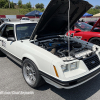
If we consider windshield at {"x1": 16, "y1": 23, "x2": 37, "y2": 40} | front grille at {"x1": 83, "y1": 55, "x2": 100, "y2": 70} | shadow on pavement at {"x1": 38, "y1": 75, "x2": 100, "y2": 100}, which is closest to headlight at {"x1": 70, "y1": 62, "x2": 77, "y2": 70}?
front grille at {"x1": 83, "y1": 55, "x2": 100, "y2": 70}

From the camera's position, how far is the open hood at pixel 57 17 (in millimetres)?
2833

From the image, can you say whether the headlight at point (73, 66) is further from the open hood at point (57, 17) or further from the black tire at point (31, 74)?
the open hood at point (57, 17)

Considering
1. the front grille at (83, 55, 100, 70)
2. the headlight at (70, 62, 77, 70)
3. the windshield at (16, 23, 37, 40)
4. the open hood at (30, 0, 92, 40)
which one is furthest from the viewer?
the windshield at (16, 23, 37, 40)

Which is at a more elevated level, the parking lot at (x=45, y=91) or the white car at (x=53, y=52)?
the white car at (x=53, y=52)

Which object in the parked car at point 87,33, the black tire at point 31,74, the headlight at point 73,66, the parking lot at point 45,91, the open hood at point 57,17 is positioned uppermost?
the open hood at point 57,17

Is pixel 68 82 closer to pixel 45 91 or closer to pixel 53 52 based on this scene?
pixel 45 91

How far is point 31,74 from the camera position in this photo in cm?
288

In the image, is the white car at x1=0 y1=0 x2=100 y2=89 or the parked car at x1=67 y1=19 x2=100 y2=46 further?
the parked car at x1=67 y1=19 x2=100 y2=46

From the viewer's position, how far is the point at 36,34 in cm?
320

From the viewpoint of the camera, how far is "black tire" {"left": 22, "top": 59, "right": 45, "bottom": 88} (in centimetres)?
256

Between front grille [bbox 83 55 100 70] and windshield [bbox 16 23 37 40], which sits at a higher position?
windshield [bbox 16 23 37 40]

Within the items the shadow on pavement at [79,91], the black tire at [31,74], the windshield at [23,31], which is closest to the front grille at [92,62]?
the shadow on pavement at [79,91]

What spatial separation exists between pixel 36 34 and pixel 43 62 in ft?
3.65

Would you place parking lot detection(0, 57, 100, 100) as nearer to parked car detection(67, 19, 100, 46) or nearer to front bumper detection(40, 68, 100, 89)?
front bumper detection(40, 68, 100, 89)
